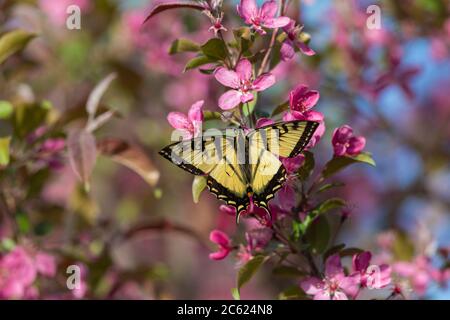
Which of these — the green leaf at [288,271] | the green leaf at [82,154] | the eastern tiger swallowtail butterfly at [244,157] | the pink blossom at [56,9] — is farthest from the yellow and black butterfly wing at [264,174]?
the pink blossom at [56,9]

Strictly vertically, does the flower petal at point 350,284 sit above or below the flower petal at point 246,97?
below

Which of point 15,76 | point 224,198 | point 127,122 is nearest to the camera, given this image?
point 224,198

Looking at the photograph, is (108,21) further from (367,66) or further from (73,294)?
(73,294)

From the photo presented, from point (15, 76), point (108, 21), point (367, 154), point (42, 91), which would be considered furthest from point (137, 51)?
point (367, 154)

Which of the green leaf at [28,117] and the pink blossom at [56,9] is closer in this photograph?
the green leaf at [28,117]

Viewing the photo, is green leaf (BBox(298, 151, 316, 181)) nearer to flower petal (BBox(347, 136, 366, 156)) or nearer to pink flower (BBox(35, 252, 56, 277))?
flower petal (BBox(347, 136, 366, 156))

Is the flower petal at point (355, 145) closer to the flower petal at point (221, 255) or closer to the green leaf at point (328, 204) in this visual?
the green leaf at point (328, 204)
